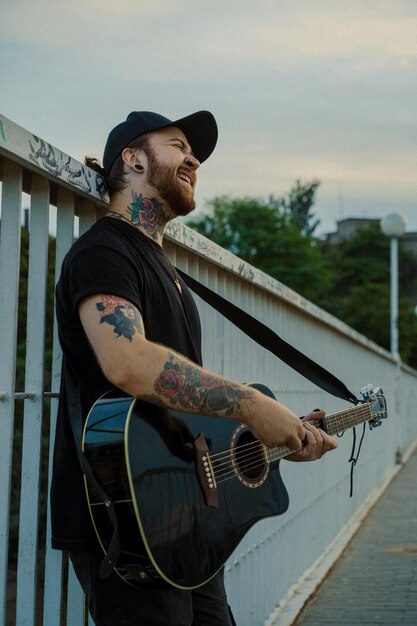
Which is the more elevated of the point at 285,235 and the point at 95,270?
the point at 285,235

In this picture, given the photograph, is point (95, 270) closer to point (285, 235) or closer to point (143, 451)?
point (143, 451)

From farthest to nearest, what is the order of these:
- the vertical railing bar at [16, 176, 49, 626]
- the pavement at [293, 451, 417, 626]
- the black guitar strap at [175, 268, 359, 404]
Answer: the pavement at [293, 451, 417, 626] → the black guitar strap at [175, 268, 359, 404] → the vertical railing bar at [16, 176, 49, 626]

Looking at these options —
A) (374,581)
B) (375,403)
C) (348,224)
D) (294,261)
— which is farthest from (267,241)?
(375,403)

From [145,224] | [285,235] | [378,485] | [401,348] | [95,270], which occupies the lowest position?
[378,485]

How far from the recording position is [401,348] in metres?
49.4

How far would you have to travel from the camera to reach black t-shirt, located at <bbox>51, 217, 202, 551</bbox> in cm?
273

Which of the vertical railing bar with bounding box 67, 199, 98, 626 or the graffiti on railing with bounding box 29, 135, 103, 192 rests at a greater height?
the graffiti on railing with bounding box 29, 135, 103, 192

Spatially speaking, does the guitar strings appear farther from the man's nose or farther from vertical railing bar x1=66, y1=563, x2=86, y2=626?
the man's nose

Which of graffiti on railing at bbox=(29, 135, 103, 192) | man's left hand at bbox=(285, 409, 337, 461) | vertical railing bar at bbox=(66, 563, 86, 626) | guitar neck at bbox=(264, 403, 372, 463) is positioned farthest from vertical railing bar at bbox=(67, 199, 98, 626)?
man's left hand at bbox=(285, 409, 337, 461)

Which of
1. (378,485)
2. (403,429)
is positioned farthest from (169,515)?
(403,429)

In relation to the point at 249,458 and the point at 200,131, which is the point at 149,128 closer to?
the point at 200,131

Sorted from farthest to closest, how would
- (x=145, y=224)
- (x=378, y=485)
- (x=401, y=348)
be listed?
(x=401, y=348) < (x=378, y=485) < (x=145, y=224)

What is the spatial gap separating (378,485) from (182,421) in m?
12.2

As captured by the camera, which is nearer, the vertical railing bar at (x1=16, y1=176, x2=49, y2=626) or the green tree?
the vertical railing bar at (x1=16, y1=176, x2=49, y2=626)
